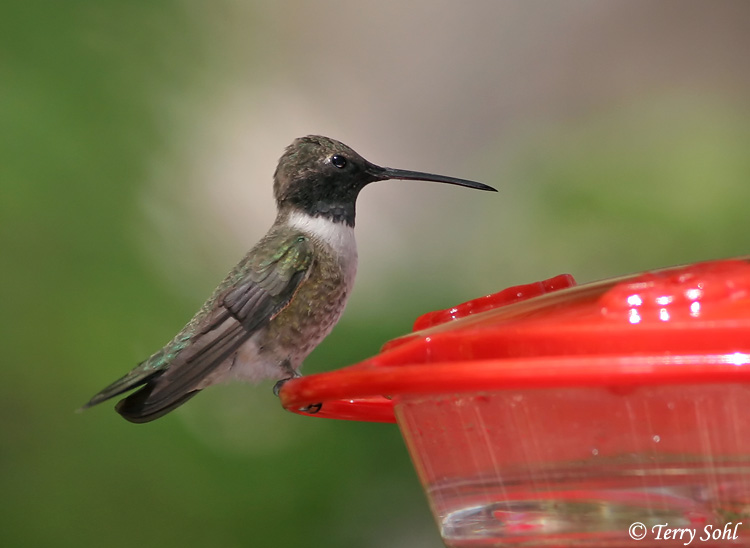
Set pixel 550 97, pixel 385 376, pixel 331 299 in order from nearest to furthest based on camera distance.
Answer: pixel 385 376 → pixel 331 299 → pixel 550 97

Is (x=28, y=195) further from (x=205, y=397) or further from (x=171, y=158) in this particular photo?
(x=205, y=397)

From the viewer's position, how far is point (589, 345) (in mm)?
836

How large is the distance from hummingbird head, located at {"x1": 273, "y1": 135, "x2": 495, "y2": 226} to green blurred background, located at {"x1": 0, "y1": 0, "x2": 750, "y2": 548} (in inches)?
34.0

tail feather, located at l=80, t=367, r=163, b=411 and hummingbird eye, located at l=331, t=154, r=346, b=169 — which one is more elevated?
hummingbird eye, located at l=331, t=154, r=346, b=169

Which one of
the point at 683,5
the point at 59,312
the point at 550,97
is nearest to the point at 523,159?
the point at 550,97

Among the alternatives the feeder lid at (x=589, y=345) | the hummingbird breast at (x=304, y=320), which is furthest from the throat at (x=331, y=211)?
the feeder lid at (x=589, y=345)

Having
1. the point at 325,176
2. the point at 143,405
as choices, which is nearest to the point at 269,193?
Result: the point at 325,176

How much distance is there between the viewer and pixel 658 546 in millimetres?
889

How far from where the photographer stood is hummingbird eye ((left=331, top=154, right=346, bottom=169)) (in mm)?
1949

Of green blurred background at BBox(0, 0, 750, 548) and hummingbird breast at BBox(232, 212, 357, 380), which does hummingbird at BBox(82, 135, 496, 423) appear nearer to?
hummingbird breast at BBox(232, 212, 357, 380)

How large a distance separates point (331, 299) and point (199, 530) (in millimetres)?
1178

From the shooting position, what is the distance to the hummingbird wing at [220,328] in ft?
4.94

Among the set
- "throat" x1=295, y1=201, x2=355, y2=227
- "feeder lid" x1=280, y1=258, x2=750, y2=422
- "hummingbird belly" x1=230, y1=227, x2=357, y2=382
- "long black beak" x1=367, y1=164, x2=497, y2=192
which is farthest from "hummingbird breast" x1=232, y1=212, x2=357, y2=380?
"feeder lid" x1=280, y1=258, x2=750, y2=422

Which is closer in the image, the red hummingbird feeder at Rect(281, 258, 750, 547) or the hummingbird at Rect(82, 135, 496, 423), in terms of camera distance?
the red hummingbird feeder at Rect(281, 258, 750, 547)
